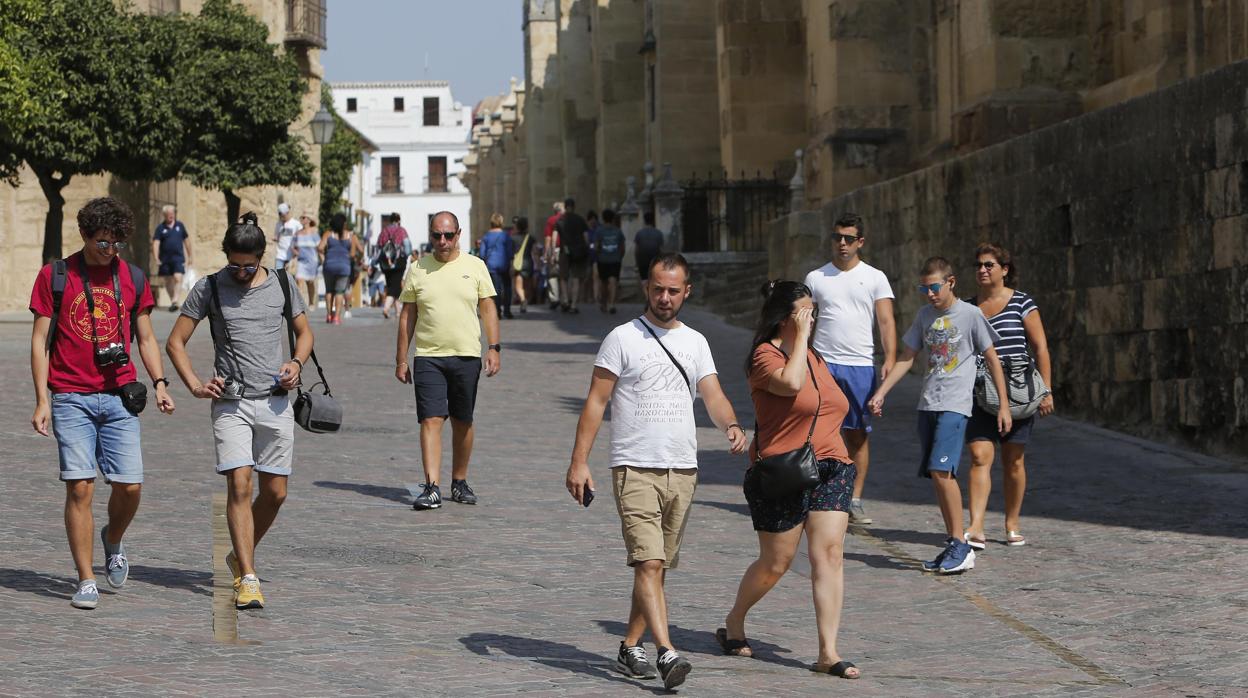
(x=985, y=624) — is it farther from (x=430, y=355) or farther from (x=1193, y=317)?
(x=1193, y=317)

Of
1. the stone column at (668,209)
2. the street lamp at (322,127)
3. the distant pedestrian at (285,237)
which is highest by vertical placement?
the street lamp at (322,127)

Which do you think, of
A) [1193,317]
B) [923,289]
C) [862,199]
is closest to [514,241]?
[862,199]

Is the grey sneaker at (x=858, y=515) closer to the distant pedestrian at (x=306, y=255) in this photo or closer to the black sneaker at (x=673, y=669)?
the black sneaker at (x=673, y=669)

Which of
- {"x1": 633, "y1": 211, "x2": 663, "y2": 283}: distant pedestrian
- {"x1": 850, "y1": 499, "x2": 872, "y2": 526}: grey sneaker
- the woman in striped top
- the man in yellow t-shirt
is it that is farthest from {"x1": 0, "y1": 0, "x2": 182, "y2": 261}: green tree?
the woman in striped top

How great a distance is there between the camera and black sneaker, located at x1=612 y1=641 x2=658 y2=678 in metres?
6.89

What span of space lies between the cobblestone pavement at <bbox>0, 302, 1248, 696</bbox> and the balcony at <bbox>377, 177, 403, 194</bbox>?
358 ft

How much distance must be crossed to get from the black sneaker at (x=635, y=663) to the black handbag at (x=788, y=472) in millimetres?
728

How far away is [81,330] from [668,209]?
27028mm

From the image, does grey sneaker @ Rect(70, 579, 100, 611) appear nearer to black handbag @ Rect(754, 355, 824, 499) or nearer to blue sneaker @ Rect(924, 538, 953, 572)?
black handbag @ Rect(754, 355, 824, 499)

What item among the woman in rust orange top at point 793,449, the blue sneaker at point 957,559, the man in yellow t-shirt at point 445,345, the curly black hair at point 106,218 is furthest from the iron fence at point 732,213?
the woman in rust orange top at point 793,449

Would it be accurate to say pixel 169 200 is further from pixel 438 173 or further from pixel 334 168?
pixel 438 173

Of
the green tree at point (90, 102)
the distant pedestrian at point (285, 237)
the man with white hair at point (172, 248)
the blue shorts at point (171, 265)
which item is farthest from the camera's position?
the blue shorts at point (171, 265)

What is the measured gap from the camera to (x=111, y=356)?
813 centimetres

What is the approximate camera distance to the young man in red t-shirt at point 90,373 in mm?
8086
